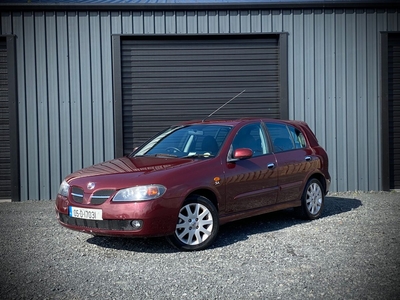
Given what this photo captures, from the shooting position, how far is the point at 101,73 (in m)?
11.2

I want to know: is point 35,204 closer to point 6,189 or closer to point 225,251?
point 6,189

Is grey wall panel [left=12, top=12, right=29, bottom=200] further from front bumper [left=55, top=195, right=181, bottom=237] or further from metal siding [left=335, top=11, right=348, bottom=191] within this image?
metal siding [left=335, top=11, right=348, bottom=191]

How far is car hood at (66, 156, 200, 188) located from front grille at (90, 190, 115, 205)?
7 cm

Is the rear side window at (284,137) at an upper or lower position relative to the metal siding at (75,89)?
lower

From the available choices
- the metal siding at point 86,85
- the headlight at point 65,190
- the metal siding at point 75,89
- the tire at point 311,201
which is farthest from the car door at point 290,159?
the metal siding at point 75,89

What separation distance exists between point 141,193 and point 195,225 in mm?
804

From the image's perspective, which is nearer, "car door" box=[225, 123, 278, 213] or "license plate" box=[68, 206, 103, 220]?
"license plate" box=[68, 206, 103, 220]

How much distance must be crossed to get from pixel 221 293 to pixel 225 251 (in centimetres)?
157

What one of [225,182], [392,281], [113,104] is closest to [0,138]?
[113,104]

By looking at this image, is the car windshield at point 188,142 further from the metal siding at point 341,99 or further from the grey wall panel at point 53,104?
the metal siding at point 341,99

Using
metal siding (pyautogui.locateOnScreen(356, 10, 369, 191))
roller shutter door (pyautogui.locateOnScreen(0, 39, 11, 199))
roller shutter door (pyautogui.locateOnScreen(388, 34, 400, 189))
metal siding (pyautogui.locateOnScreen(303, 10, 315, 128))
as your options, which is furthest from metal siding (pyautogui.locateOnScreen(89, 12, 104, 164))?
roller shutter door (pyautogui.locateOnScreen(388, 34, 400, 189))

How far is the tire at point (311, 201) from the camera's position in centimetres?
813

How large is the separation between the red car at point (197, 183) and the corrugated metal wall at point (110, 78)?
328 centimetres

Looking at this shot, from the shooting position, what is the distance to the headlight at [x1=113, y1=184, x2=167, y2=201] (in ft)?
19.5
